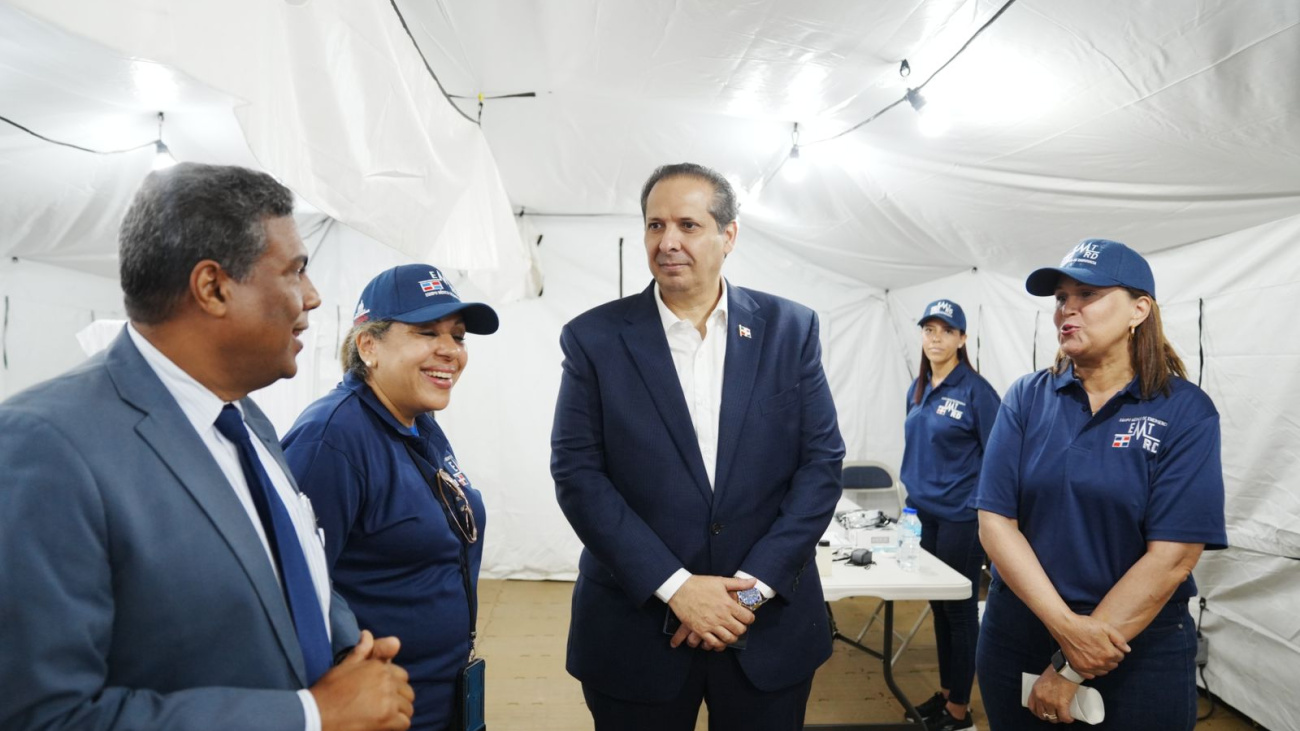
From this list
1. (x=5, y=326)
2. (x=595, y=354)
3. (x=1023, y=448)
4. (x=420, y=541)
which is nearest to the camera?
(x=420, y=541)

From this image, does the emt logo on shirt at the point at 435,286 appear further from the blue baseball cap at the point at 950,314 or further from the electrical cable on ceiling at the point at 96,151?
the blue baseball cap at the point at 950,314

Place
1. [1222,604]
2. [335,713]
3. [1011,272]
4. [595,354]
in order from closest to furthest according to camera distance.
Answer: [335,713]
[595,354]
[1222,604]
[1011,272]

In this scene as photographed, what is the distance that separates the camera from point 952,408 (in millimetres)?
3342

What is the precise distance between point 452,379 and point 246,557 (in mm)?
851

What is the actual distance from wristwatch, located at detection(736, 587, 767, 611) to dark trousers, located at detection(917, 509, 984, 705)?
194cm

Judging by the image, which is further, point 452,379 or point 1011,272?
point 1011,272

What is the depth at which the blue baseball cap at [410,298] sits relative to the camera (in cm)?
154

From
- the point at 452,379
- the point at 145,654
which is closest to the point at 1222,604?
the point at 452,379

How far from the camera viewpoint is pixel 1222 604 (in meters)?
2.99

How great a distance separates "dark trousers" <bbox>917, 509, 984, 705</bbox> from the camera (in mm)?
3035

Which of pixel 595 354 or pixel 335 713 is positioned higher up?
pixel 595 354

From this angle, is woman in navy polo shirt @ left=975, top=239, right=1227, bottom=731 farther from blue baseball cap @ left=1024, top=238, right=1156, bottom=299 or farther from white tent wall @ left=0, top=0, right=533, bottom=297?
white tent wall @ left=0, top=0, right=533, bottom=297

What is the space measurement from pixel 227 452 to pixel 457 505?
2.16ft

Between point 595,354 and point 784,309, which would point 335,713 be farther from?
point 784,309
